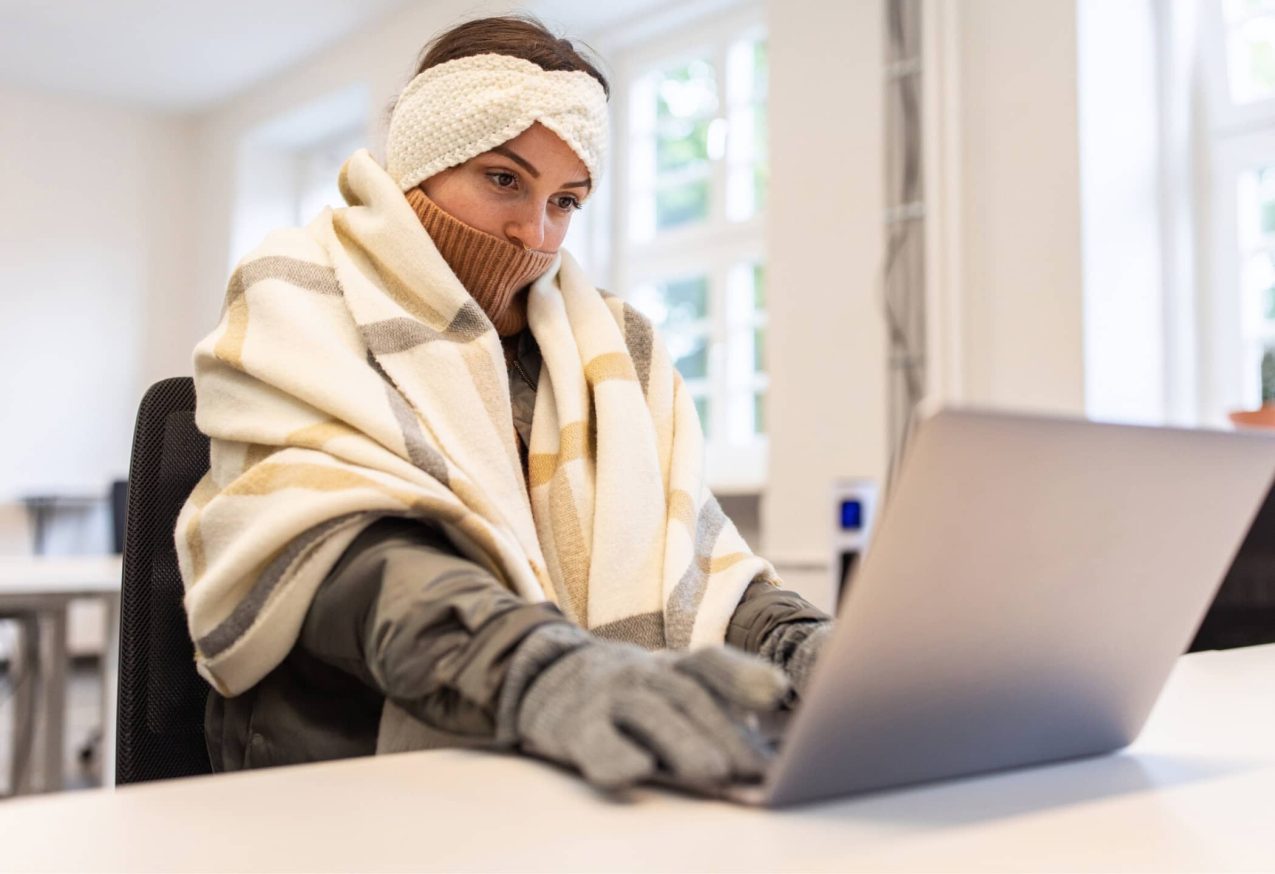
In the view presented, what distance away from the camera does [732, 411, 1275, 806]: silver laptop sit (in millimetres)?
453

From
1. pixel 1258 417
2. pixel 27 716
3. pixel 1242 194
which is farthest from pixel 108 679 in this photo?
pixel 1242 194

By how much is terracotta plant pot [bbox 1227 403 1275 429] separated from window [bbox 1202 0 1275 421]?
20.9 inches

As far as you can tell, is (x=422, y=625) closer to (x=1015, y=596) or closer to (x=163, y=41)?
(x=1015, y=596)

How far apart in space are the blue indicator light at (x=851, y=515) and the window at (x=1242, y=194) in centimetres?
83

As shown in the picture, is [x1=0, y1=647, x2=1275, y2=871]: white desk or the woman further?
the woman

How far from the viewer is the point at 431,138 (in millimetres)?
1097

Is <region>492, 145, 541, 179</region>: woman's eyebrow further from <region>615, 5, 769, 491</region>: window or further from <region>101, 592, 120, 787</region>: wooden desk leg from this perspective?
<region>615, 5, 769, 491</region>: window

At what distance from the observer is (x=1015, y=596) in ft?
1.68

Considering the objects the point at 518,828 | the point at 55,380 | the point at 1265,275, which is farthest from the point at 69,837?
the point at 55,380

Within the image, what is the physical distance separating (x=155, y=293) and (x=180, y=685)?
5526 mm

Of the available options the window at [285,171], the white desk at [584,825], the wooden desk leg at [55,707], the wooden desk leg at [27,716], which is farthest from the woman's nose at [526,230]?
the window at [285,171]

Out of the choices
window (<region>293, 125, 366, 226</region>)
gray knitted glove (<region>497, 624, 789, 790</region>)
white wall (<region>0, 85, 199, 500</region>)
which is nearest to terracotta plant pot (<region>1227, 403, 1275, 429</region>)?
gray knitted glove (<region>497, 624, 789, 790</region>)

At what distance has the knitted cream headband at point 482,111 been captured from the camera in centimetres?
107

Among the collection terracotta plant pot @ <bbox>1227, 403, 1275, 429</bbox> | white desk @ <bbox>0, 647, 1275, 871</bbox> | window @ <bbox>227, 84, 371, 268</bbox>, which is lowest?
white desk @ <bbox>0, 647, 1275, 871</bbox>
